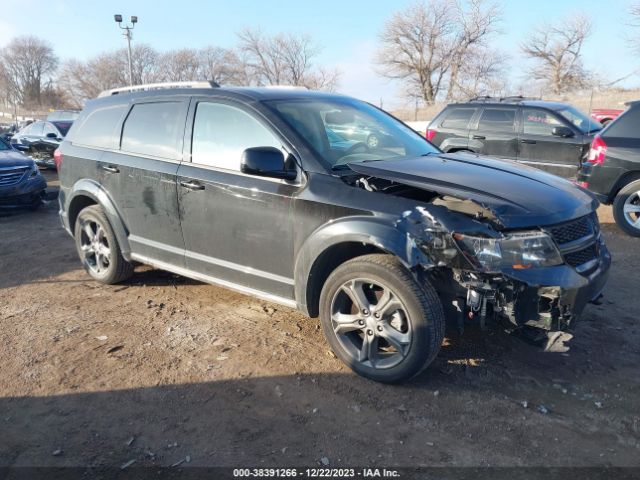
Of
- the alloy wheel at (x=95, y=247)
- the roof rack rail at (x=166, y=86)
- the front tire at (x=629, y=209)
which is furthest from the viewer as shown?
the front tire at (x=629, y=209)

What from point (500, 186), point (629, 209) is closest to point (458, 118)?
point (629, 209)

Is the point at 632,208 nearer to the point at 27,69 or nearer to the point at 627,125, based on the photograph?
the point at 627,125

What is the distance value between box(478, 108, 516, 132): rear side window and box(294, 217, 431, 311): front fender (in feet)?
24.2

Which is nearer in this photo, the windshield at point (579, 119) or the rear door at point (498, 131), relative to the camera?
the windshield at point (579, 119)

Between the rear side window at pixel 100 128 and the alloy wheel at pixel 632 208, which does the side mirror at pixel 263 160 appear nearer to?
the rear side window at pixel 100 128

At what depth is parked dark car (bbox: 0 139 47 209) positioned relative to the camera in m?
8.96

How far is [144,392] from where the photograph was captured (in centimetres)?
336

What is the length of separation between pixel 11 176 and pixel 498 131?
8773mm

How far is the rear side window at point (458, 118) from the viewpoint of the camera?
1013cm

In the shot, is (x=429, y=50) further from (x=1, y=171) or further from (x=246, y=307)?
(x=246, y=307)

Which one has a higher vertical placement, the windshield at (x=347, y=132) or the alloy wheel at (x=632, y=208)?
the windshield at (x=347, y=132)

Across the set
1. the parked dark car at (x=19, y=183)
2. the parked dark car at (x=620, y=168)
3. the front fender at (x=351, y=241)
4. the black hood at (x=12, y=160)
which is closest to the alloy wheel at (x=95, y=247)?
the front fender at (x=351, y=241)

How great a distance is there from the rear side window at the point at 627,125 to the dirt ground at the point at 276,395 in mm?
3344

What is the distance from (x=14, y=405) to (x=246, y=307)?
1.94 meters
